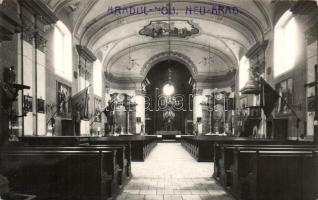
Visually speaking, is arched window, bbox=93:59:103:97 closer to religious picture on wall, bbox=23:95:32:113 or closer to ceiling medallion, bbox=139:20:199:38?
ceiling medallion, bbox=139:20:199:38

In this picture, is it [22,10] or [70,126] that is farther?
[70,126]

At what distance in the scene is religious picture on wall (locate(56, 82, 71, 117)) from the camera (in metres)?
13.3

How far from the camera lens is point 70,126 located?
1367 cm

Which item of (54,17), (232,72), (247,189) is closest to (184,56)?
(232,72)

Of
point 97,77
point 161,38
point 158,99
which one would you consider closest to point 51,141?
point 97,77

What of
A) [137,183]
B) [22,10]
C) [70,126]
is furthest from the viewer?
[70,126]

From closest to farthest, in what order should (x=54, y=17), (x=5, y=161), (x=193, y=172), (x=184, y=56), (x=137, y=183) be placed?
(x=5, y=161), (x=137, y=183), (x=193, y=172), (x=54, y=17), (x=184, y=56)

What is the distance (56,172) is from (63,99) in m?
9.64

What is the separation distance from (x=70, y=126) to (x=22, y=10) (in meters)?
5.23

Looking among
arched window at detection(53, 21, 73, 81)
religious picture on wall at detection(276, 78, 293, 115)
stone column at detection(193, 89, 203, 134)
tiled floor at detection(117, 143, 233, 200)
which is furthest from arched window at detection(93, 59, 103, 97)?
tiled floor at detection(117, 143, 233, 200)

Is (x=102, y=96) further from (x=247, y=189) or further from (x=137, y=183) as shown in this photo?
(x=247, y=189)

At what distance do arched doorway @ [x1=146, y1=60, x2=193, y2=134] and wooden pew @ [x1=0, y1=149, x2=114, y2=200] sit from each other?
75.4 ft

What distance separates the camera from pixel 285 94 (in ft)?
41.0

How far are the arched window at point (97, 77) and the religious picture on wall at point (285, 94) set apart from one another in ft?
36.9
